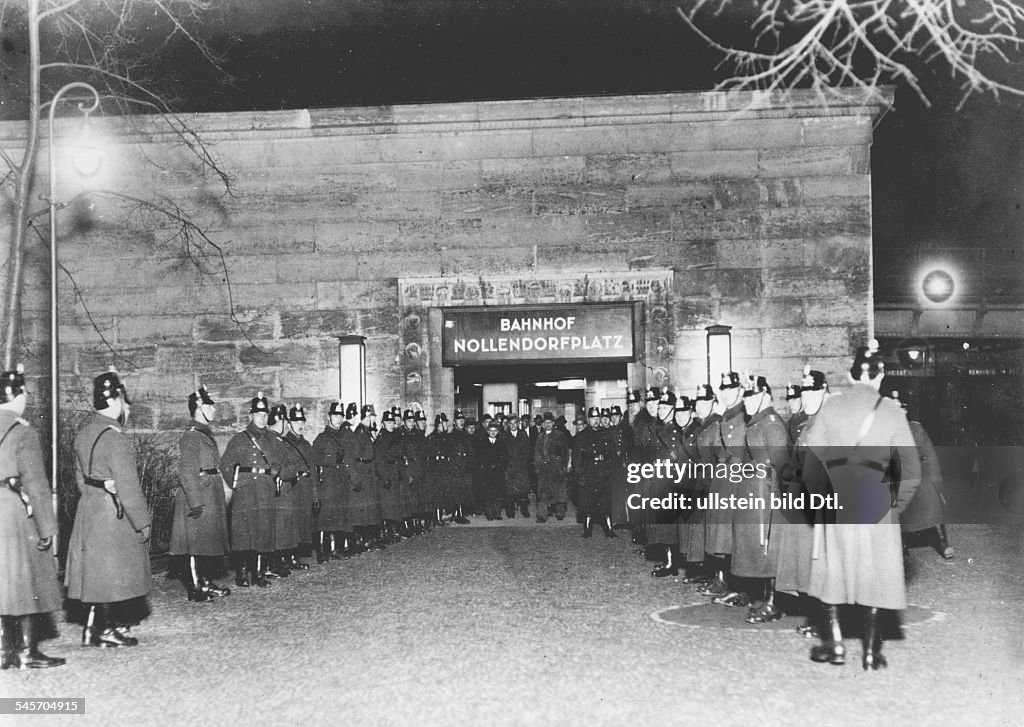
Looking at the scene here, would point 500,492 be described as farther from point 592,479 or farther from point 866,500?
point 866,500

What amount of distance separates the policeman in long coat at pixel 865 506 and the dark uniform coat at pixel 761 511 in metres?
1.61

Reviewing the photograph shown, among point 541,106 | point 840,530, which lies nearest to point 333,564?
point 840,530

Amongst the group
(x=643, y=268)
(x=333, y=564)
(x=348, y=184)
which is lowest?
(x=333, y=564)

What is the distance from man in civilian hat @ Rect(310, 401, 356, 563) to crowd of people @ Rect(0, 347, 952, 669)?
0.03m

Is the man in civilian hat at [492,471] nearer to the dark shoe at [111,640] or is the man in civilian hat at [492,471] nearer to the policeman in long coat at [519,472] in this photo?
the policeman in long coat at [519,472]

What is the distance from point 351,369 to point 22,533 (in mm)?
9835

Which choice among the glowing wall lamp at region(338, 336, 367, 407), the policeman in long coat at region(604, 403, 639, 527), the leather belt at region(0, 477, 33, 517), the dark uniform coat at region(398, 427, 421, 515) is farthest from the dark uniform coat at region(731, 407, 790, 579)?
the glowing wall lamp at region(338, 336, 367, 407)

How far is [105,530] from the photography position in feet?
24.3

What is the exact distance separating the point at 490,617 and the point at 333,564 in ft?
13.9

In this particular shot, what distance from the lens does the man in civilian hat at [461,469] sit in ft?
52.9

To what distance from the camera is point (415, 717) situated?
535 cm

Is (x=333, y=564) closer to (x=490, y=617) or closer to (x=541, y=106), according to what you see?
(x=490, y=617)

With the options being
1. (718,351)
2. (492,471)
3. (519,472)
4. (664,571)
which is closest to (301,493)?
(664,571)

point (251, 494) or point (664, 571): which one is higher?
point (251, 494)
